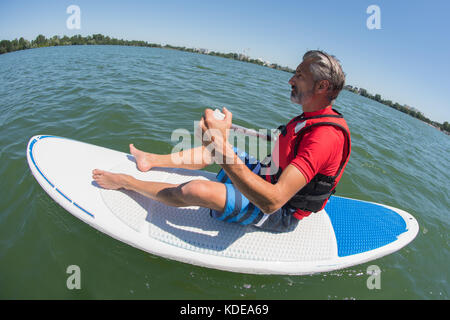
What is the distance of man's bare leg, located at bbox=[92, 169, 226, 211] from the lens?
2.09 metres

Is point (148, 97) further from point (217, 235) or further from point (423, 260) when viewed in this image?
point (423, 260)

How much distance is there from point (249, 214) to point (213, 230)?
556 millimetres

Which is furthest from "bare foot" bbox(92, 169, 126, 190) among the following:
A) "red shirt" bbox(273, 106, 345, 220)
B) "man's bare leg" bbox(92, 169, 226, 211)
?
"red shirt" bbox(273, 106, 345, 220)

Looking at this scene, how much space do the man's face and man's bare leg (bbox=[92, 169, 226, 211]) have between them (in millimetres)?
1151

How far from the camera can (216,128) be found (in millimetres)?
1333

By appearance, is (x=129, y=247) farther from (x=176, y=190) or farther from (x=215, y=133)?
(x=215, y=133)

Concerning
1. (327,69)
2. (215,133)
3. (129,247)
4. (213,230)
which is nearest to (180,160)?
(213,230)

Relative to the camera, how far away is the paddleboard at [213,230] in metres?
2.44

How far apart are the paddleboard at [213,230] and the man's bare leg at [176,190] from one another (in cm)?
14

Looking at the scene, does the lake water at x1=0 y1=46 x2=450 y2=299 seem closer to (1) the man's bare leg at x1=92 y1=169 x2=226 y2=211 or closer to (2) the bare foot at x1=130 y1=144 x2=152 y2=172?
(1) the man's bare leg at x1=92 y1=169 x2=226 y2=211

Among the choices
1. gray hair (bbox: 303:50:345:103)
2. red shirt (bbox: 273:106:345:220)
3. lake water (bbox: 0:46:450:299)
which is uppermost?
gray hair (bbox: 303:50:345:103)

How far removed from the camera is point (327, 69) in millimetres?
1711
